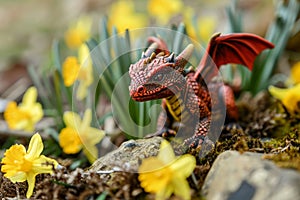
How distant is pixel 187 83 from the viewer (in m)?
1.66

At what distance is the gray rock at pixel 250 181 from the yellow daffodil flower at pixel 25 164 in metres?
0.57

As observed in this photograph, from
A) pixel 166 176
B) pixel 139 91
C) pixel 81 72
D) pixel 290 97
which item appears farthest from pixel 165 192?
pixel 81 72

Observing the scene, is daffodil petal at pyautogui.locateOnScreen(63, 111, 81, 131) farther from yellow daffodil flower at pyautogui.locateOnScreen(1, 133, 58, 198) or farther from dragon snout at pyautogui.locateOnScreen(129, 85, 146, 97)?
dragon snout at pyautogui.locateOnScreen(129, 85, 146, 97)

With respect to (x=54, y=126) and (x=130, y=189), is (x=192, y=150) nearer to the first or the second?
(x=130, y=189)

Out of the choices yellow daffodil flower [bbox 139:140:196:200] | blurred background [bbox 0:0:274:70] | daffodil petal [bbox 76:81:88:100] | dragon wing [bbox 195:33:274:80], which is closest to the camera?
yellow daffodil flower [bbox 139:140:196:200]

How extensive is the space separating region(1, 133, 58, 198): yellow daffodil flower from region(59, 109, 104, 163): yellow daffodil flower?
15.5 inches

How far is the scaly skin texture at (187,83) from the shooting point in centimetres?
152

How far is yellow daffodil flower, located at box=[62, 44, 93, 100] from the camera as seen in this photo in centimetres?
212

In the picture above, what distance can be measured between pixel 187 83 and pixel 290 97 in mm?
566

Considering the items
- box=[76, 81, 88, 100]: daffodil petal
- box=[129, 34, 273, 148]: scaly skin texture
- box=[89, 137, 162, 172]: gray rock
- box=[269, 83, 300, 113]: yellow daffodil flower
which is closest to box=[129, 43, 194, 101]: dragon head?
box=[129, 34, 273, 148]: scaly skin texture

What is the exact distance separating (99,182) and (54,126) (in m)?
1.01

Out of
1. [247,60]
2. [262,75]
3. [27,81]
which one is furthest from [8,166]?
[27,81]

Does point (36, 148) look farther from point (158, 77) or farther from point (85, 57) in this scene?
point (85, 57)

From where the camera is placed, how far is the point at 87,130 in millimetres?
1942
